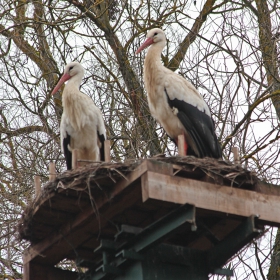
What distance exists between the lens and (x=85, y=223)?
202 inches

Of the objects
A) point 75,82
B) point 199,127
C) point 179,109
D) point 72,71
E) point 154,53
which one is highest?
point 72,71

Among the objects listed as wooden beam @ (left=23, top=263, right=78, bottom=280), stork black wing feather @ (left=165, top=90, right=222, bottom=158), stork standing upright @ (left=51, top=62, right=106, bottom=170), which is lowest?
wooden beam @ (left=23, top=263, right=78, bottom=280)

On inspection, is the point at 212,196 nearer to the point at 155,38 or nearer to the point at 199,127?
the point at 199,127

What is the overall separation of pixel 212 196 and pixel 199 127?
205 centimetres

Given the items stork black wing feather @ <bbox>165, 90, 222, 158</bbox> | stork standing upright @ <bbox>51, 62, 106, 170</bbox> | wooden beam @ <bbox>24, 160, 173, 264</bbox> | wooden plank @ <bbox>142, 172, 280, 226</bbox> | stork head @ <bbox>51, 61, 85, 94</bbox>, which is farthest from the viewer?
stork head @ <bbox>51, 61, 85, 94</bbox>

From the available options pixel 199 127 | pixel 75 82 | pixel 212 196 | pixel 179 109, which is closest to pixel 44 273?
pixel 212 196

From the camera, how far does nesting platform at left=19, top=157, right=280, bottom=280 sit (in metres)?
4.69

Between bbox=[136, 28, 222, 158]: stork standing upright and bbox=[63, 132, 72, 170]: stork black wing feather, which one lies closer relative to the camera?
bbox=[136, 28, 222, 158]: stork standing upright

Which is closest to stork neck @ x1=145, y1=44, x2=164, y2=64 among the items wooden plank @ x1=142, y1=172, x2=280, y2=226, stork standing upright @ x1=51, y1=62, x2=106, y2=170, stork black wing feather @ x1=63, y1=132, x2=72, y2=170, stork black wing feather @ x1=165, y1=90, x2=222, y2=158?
stork black wing feather @ x1=165, y1=90, x2=222, y2=158

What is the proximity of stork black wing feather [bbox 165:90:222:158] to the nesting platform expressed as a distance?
4.60ft

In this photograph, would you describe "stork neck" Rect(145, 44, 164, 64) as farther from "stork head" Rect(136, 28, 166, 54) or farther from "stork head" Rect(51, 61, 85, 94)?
"stork head" Rect(51, 61, 85, 94)

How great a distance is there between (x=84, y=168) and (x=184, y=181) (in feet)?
2.32

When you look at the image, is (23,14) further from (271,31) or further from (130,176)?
(130,176)

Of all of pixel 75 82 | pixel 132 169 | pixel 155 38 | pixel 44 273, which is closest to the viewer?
pixel 132 169
